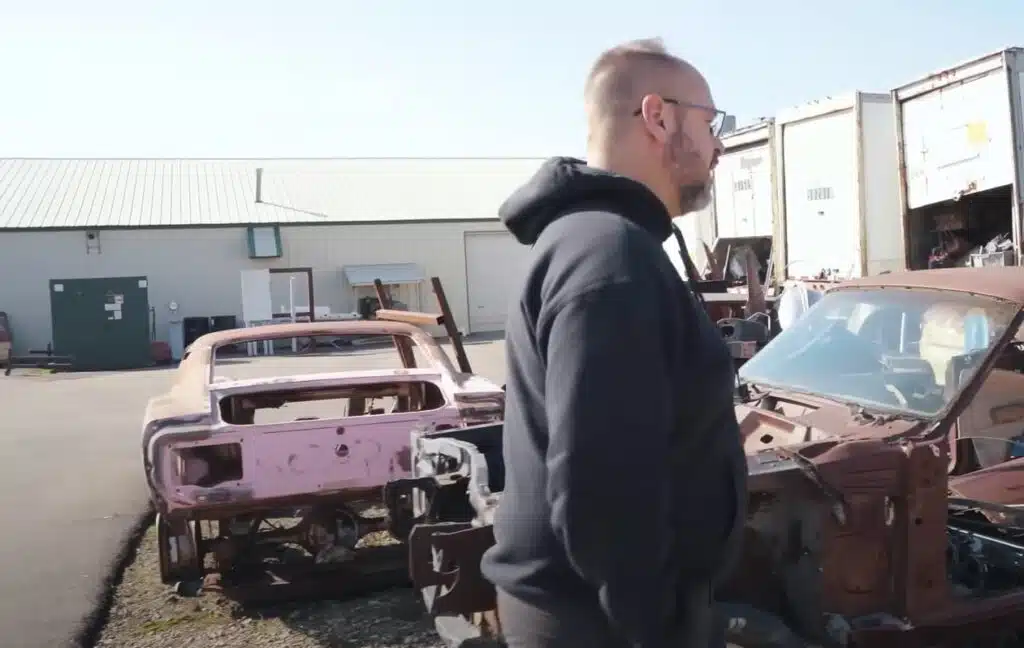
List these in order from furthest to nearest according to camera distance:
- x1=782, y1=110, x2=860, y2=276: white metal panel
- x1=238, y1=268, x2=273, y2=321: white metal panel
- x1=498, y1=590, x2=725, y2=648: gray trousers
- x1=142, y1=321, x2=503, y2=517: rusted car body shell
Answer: x1=238, y1=268, x2=273, y2=321: white metal panel → x1=782, y1=110, x2=860, y2=276: white metal panel → x1=142, y1=321, x2=503, y2=517: rusted car body shell → x1=498, y1=590, x2=725, y2=648: gray trousers

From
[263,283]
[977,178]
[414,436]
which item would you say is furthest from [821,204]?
[263,283]

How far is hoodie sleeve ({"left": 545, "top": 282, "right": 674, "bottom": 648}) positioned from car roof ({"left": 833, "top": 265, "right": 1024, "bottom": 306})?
10.5ft

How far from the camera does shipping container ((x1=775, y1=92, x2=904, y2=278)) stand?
11219 millimetres

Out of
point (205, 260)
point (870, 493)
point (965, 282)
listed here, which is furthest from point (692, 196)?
point (205, 260)

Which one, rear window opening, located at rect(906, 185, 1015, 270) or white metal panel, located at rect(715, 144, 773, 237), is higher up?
white metal panel, located at rect(715, 144, 773, 237)

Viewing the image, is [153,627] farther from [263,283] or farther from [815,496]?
[263,283]

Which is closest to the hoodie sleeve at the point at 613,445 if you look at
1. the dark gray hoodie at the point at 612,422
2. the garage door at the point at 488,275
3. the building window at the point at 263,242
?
the dark gray hoodie at the point at 612,422

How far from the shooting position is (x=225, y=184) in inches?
1262

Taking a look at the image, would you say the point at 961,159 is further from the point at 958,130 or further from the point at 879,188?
the point at 879,188

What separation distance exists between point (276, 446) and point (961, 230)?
8.43m

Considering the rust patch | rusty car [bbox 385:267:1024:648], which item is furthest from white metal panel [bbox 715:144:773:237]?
the rust patch

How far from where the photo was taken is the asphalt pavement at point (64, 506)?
532 centimetres

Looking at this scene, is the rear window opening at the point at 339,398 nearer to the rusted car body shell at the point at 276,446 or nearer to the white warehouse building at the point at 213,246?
the rusted car body shell at the point at 276,446

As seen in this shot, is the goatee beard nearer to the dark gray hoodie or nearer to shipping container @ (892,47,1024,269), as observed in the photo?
the dark gray hoodie
